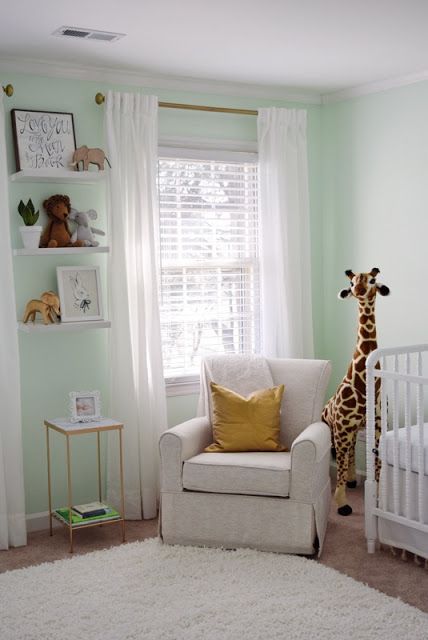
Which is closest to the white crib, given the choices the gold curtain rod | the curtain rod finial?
the gold curtain rod

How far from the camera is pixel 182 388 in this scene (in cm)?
473

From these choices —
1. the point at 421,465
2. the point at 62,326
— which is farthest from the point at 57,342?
the point at 421,465

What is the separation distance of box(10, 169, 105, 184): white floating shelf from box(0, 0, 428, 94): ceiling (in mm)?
574

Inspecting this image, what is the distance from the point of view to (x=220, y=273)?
485 cm

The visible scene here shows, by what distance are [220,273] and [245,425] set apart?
115cm

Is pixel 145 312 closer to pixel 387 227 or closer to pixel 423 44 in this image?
pixel 387 227

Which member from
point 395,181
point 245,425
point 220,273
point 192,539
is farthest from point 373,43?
point 192,539

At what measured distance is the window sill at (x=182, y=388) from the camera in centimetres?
468

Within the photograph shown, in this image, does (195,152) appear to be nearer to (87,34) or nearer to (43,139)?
(43,139)

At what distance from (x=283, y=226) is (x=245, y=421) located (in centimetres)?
138

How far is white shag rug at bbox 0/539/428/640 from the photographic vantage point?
3029 millimetres

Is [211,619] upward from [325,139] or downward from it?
downward

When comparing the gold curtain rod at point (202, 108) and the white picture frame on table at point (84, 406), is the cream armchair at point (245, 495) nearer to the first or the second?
the white picture frame on table at point (84, 406)

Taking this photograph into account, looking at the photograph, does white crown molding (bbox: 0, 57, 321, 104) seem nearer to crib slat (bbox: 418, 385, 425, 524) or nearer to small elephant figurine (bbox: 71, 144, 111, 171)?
small elephant figurine (bbox: 71, 144, 111, 171)
